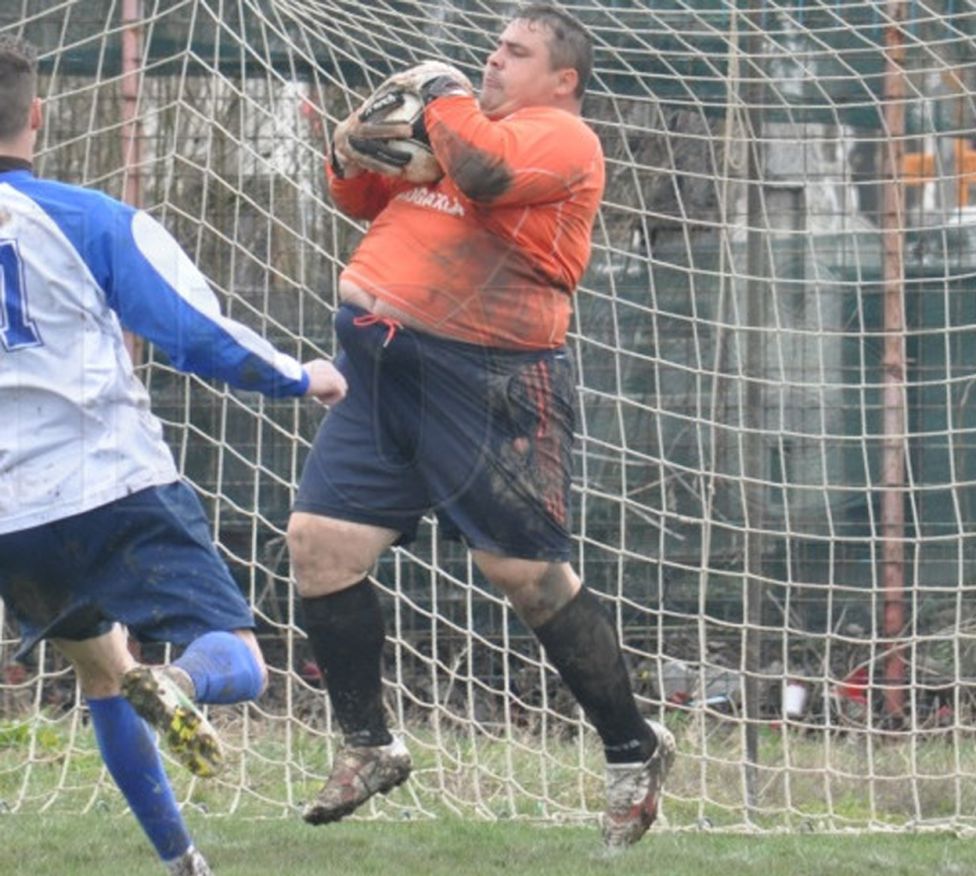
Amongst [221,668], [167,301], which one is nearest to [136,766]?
[221,668]

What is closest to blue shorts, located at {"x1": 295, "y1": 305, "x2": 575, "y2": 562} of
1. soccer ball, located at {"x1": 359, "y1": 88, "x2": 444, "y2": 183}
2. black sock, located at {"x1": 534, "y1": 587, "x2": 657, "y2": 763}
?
black sock, located at {"x1": 534, "y1": 587, "x2": 657, "y2": 763}

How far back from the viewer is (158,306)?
414 centimetres

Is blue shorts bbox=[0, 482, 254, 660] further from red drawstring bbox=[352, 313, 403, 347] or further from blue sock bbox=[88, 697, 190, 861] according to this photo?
red drawstring bbox=[352, 313, 403, 347]

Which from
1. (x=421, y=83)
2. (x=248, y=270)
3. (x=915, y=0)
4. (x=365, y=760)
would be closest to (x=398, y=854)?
(x=365, y=760)

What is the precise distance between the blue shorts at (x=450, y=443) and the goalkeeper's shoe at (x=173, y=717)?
A: 1.12 m

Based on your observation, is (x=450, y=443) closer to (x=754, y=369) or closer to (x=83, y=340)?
(x=83, y=340)

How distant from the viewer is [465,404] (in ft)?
16.5

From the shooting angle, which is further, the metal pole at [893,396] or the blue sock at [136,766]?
the metal pole at [893,396]

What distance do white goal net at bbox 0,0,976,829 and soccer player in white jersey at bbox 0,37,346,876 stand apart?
2028 mm

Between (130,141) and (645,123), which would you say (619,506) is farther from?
(130,141)

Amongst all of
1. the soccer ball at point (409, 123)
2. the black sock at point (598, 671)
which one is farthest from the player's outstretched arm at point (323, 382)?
the black sock at point (598, 671)

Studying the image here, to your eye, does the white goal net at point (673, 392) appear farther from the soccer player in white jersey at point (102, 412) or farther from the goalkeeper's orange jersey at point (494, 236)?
the soccer player in white jersey at point (102, 412)

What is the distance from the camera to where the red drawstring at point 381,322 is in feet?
16.5

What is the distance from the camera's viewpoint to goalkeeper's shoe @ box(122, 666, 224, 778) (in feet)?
13.1
